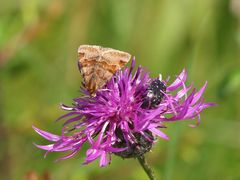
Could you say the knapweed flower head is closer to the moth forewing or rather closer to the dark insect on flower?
the dark insect on flower

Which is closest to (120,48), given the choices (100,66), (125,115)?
(125,115)

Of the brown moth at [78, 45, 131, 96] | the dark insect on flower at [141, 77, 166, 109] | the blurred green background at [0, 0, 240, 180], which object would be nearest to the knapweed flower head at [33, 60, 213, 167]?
the dark insect on flower at [141, 77, 166, 109]

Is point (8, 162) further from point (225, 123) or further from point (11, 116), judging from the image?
point (225, 123)

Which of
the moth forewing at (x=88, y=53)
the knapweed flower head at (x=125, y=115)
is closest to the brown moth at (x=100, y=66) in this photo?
the moth forewing at (x=88, y=53)

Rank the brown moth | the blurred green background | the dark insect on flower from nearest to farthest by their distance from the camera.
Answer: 1. the brown moth
2. the dark insect on flower
3. the blurred green background

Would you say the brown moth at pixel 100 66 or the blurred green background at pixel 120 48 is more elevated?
the brown moth at pixel 100 66

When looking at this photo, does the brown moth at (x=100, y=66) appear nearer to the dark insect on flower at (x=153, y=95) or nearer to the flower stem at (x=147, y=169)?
the dark insect on flower at (x=153, y=95)

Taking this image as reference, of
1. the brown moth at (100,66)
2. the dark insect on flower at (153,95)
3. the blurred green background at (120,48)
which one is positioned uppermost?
the brown moth at (100,66)
